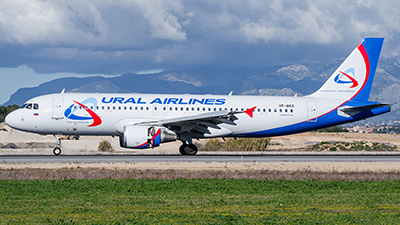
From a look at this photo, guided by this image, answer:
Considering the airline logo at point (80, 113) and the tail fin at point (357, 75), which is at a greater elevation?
the tail fin at point (357, 75)

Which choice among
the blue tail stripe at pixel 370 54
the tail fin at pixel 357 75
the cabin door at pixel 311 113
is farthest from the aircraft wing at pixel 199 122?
the blue tail stripe at pixel 370 54

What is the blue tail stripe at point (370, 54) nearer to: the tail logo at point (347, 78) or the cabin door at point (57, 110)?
the tail logo at point (347, 78)

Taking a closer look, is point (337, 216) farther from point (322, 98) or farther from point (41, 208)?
point (322, 98)

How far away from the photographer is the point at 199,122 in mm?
30922

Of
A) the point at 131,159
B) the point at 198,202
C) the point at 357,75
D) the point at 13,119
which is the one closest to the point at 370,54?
the point at 357,75

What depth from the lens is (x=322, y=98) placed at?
3584 centimetres

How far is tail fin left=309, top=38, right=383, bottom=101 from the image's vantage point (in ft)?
118

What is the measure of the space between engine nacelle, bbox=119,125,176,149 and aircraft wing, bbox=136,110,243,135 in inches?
27.2

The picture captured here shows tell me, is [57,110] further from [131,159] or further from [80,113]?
[131,159]

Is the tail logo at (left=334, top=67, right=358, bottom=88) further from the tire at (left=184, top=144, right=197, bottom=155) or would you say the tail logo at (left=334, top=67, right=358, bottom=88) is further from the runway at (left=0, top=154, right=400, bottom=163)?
the tire at (left=184, top=144, right=197, bottom=155)

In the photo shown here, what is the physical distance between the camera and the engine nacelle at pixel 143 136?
1167 inches

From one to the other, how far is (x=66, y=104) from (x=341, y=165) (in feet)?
57.6

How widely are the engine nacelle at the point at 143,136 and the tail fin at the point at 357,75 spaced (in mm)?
12768

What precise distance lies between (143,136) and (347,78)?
16324 mm
